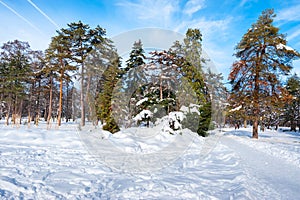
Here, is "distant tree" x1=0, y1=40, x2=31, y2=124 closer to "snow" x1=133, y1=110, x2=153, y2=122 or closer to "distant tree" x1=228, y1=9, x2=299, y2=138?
"snow" x1=133, y1=110, x2=153, y2=122

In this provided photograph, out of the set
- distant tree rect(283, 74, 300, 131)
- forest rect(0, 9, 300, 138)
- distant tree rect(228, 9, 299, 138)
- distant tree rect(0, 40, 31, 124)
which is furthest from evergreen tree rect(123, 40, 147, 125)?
distant tree rect(283, 74, 300, 131)

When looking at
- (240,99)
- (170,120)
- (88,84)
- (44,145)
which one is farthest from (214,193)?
(88,84)

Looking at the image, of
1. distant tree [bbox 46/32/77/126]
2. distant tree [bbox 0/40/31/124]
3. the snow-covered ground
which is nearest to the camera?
the snow-covered ground

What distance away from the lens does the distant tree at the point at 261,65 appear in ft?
58.1

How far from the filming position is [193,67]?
17188 mm

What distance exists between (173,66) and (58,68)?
562 inches

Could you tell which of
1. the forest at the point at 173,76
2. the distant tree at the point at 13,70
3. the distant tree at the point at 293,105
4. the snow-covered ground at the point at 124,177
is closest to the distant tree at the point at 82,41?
the forest at the point at 173,76

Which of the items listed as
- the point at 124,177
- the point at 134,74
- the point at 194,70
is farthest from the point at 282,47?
the point at 124,177

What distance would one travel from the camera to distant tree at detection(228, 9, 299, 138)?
17719mm

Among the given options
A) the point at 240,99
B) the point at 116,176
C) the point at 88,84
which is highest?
the point at 88,84

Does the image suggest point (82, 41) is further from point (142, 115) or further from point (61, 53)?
point (142, 115)

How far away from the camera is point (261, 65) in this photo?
707 inches

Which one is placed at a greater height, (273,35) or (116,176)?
(273,35)

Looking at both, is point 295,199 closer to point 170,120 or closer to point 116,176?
point 116,176
